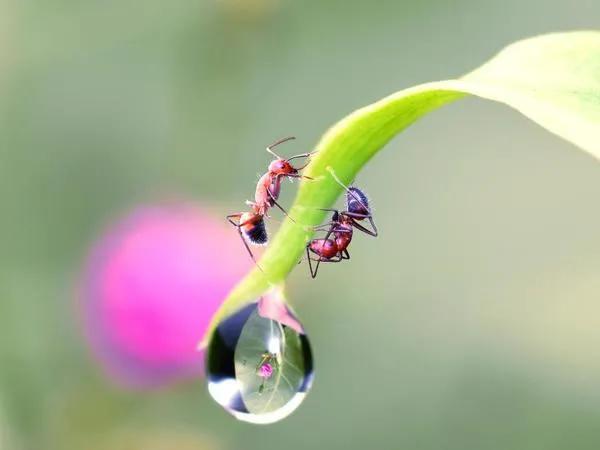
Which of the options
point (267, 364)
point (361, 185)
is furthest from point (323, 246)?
point (361, 185)

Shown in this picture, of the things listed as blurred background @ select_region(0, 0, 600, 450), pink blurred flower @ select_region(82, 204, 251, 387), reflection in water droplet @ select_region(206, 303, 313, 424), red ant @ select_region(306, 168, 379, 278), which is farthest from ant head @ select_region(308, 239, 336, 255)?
blurred background @ select_region(0, 0, 600, 450)

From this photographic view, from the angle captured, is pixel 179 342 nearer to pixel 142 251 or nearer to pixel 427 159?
pixel 142 251

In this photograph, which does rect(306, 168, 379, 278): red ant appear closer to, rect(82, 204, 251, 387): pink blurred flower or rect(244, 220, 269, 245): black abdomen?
rect(244, 220, 269, 245): black abdomen

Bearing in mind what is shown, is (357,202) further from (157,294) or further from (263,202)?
(157,294)

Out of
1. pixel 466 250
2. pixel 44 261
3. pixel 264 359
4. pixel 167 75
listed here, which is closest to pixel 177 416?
pixel 44 261

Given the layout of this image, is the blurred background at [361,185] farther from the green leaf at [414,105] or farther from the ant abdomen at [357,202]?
the green leaf at [414,105]

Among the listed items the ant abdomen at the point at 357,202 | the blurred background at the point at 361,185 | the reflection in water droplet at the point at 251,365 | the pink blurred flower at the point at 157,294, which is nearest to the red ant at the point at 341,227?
the ant abdomen at the point at 357,202
